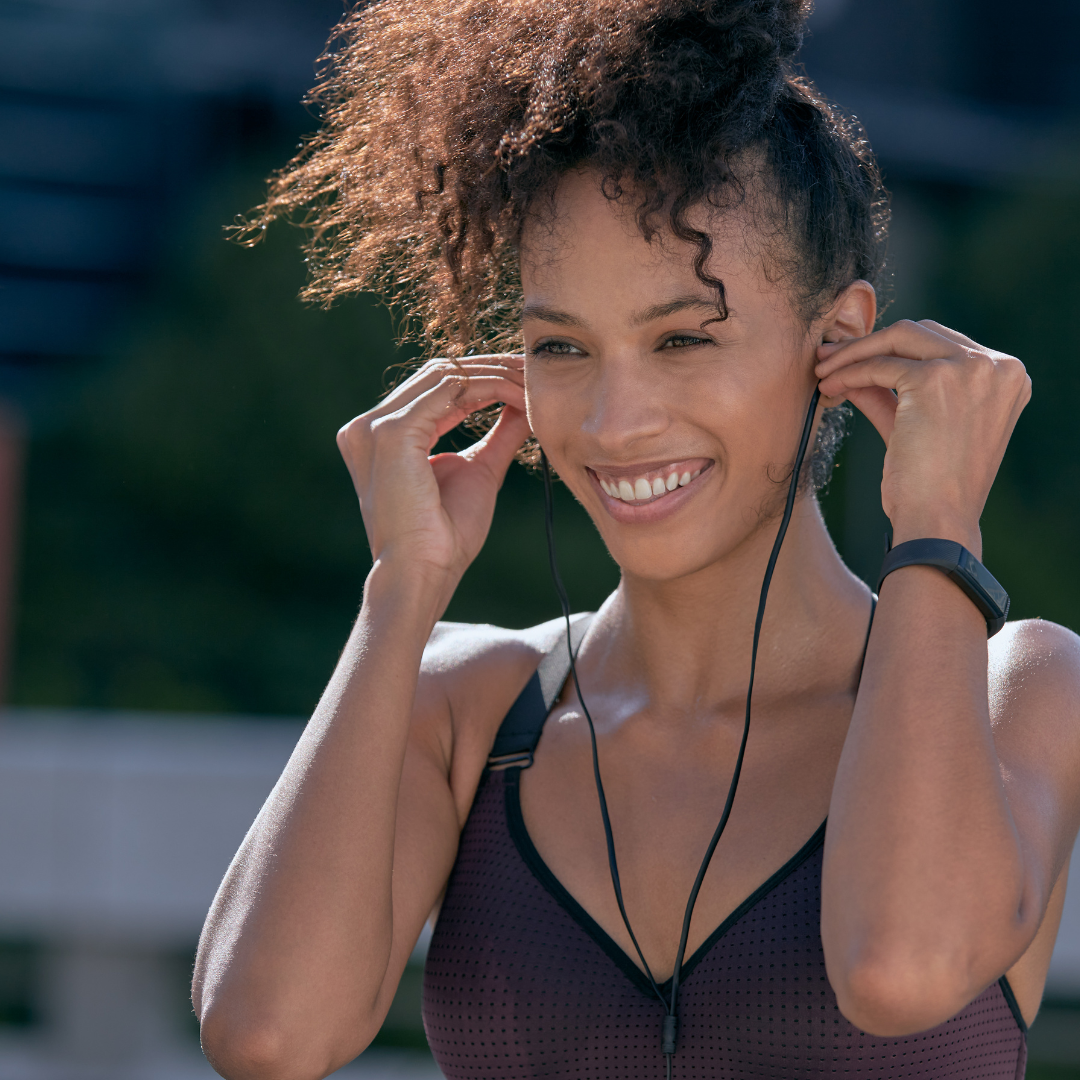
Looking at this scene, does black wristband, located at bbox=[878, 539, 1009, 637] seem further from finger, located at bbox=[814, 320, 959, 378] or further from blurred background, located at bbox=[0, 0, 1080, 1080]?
blurred background, located at bbox=[0, 0, 1080, 1080]

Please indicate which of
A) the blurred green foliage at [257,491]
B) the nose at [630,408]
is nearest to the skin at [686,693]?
the nose at [630,408]

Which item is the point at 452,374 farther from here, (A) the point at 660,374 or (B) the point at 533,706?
(B) the point at 533,706

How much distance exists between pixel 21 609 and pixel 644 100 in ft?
28.7

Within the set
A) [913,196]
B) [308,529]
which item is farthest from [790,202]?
[913,196]

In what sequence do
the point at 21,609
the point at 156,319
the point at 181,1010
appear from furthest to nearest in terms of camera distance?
the point at 156,319
the point at 21,609
the point at 181,1010

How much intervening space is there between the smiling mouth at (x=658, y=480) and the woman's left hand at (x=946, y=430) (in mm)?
257

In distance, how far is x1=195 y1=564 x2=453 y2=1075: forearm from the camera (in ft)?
5.36

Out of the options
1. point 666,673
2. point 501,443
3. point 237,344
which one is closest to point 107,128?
point 237,344

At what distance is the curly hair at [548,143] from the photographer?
1.69 metres

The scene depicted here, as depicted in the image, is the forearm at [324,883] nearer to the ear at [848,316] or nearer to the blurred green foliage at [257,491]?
the ear at [848,316]

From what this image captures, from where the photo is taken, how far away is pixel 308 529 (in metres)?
9.91

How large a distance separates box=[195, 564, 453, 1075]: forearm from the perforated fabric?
142mm

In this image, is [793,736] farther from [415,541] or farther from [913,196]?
[913,196]

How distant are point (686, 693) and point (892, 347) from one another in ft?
1.97
